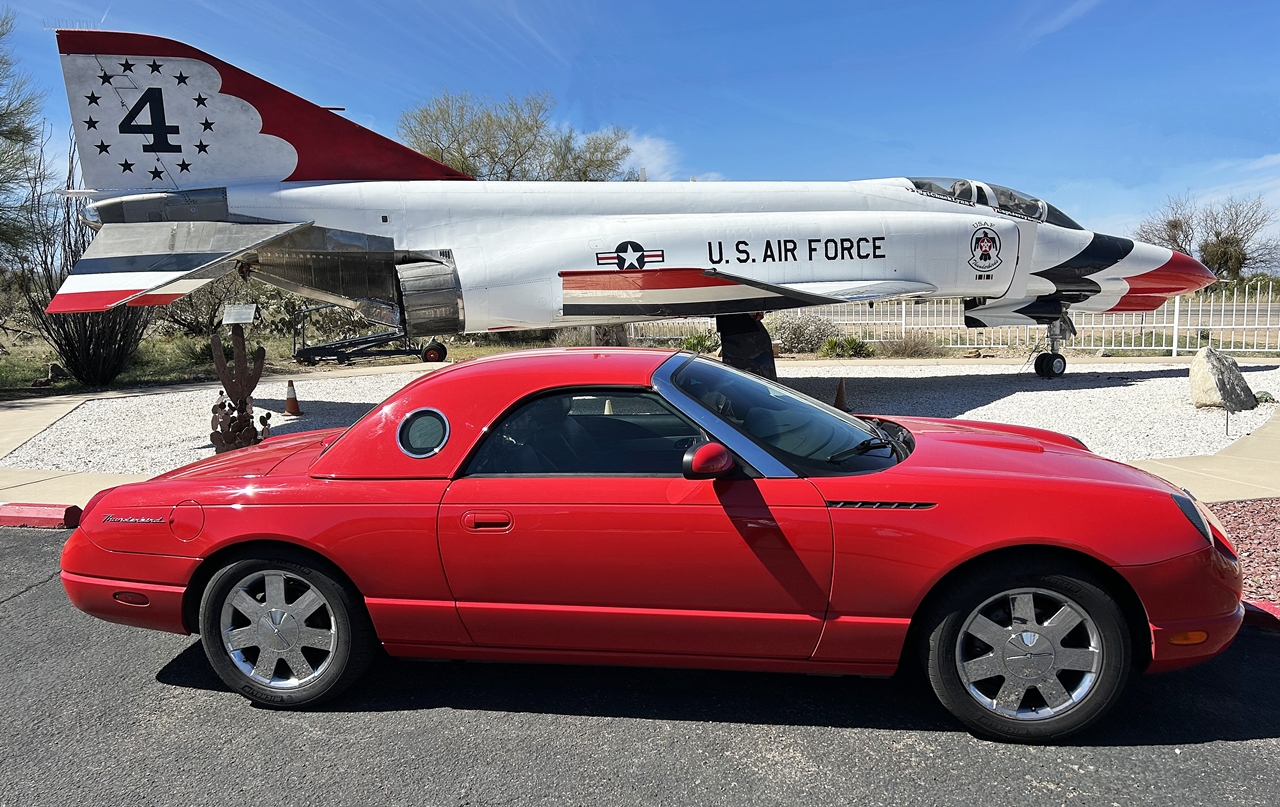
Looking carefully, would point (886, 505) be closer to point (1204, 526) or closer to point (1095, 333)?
point (1204, 526)

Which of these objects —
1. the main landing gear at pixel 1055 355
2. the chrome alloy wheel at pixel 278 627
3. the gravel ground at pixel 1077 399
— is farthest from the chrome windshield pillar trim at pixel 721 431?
the main landing gear at pixel 1055 355

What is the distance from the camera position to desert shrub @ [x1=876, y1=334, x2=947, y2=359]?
62.3 feet

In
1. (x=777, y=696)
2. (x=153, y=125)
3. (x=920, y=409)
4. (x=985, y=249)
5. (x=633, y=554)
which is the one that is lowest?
(x=777, y=696)

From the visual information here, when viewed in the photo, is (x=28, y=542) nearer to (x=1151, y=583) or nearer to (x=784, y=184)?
(x=1151, y=583)

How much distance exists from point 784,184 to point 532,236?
13.9 ft

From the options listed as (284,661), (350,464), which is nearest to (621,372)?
(350,464)

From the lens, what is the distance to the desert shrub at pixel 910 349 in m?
19.0

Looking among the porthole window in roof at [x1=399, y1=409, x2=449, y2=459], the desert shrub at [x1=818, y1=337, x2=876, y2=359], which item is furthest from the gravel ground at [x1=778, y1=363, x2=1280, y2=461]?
A: the porthole window in roof at [x1=399, y1=409, x2=449, y2=459]

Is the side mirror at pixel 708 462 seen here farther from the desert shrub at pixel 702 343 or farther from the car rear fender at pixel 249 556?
the desert shrub at pixel 702 343

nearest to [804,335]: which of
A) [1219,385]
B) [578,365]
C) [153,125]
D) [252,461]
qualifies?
[1219,385]

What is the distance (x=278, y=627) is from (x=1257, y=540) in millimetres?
5739

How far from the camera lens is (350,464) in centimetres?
322

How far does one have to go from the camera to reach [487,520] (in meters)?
3.01

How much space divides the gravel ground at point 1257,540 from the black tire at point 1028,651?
193cm
